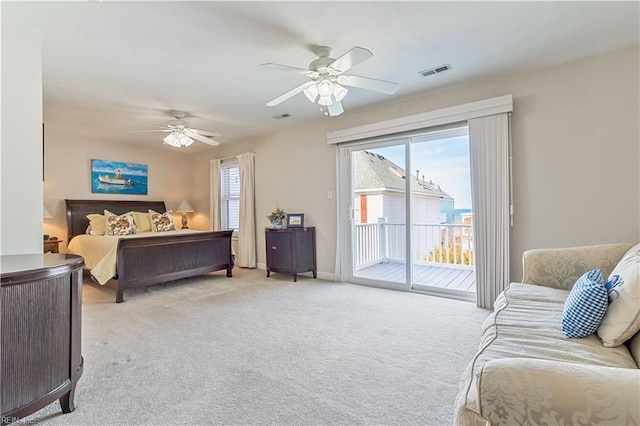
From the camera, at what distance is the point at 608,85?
2.81 metres

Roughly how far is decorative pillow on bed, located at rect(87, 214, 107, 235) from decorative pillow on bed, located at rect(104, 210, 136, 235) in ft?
0.35

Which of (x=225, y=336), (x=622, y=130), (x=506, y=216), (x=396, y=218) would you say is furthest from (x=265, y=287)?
(x=622, y=130)

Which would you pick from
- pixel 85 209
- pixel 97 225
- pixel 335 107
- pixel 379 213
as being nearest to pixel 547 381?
pixel 335 107

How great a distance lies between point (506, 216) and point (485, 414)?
9.10ft

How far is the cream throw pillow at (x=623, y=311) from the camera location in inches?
50.7

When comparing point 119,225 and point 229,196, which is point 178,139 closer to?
point 119,225

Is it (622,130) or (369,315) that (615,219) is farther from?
A: (369,315)

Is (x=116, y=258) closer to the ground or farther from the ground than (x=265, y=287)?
farther from the ground

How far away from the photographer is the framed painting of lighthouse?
18.6 feet

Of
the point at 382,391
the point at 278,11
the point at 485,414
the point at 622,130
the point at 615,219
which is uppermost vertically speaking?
the point at 278,11

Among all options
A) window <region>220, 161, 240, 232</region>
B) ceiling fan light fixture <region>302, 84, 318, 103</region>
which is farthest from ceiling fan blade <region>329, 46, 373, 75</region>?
window <region>220, 161, 240, 232</region>

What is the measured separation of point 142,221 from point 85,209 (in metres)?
0.92

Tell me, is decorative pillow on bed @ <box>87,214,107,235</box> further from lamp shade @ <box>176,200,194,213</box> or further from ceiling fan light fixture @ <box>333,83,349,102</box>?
ceiling fan light fixture @ <box>333,83,349,102</box>

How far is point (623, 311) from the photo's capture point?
1.34m
